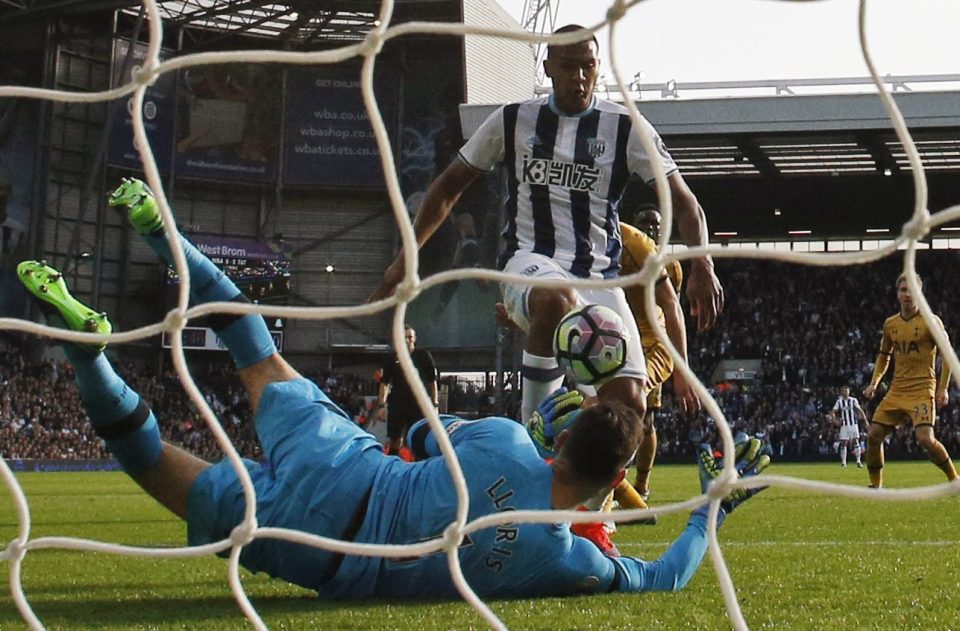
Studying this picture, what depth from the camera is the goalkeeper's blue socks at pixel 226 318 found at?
3.83 m

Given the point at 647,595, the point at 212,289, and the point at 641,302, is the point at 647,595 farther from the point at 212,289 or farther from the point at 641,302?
the point at 641,302

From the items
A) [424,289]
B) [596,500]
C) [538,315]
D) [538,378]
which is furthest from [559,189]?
[424,289]

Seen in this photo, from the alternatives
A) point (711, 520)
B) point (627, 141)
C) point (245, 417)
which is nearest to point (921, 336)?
point (627, 141)

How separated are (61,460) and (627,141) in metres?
20.7

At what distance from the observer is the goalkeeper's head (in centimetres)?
324

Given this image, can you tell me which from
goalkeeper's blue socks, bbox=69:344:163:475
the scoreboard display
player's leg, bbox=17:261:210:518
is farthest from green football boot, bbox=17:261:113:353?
the scoreboard display

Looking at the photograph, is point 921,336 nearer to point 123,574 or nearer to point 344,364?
point 123,574

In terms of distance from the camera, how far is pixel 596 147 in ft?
16.9

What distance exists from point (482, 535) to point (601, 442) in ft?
1.57

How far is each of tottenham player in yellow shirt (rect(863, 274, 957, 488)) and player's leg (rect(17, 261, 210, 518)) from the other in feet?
26.2

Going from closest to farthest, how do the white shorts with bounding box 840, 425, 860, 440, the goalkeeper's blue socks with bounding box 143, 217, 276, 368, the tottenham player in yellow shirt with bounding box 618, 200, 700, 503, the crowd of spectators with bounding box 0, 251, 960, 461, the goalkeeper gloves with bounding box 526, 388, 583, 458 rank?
the goalkeeper's blue socks with bounding box 143, 217, 276, 368 → the goalkeeper gloves with bounding box 526, 388, 583, 458 → the tottenham player in yellow shirt with bounding box 618, 200, 700, 503 → the white shorts with bounding box 840, 425, 860, 440 → the crowd of spectators with bounding box 0, 251, 960, 461

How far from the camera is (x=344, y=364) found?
32656mm

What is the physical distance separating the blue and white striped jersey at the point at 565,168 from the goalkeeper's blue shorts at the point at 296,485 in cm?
175

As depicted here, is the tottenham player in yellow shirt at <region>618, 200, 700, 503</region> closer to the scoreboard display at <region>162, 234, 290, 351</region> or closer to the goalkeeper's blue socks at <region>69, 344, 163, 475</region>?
the goalkeeper's blue socks at <region>69, 344, 163, 475</region>
